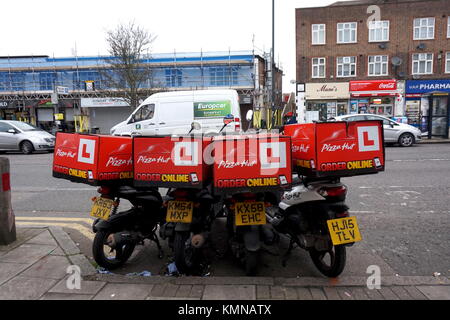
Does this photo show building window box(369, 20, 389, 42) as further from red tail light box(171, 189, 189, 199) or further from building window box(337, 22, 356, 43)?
red tail light box(171, 189, 189, 199)

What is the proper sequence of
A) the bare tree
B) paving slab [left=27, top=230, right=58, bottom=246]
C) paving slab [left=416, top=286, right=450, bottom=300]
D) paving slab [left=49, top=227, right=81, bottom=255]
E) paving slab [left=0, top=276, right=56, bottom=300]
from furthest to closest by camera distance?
the bare tree
paving slab [left=27, top=230, right=58, bottom=246]
paving slab [left=49, top=227, right=81, bottom=255]
paving slab [left=0, top=276, right=56, bottom=300]
paving slab [left=416, top=286, right=450, bottom=300]

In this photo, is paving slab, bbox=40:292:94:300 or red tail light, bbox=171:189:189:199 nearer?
paving slab, bbox=40:292:94:300

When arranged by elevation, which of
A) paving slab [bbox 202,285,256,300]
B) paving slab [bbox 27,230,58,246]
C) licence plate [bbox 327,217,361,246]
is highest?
licence plate [bbox 327,217,361,246]

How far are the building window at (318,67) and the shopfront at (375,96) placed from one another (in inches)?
104

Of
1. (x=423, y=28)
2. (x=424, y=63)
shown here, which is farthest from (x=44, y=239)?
(x=423, y=28)

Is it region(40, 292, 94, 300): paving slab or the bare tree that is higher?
the bare tree

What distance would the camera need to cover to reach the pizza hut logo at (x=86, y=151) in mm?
3244

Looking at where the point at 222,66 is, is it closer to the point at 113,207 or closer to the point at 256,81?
the point at 256,81

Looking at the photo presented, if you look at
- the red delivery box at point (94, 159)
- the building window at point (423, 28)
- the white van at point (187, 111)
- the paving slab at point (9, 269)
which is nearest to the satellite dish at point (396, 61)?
the building window at point (423, 28)

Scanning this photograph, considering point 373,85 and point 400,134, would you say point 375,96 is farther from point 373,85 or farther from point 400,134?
point 400,134

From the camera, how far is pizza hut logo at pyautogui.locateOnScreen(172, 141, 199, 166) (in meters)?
3.00

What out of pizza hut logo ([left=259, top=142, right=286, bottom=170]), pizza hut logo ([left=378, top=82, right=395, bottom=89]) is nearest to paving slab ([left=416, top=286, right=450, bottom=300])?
pizza hut logo ([left=259, top=142, right=286, bottom=170])

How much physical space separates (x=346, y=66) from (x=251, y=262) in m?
27.2

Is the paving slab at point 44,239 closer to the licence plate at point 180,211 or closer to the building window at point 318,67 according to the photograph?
the licence plate at point 180,211
